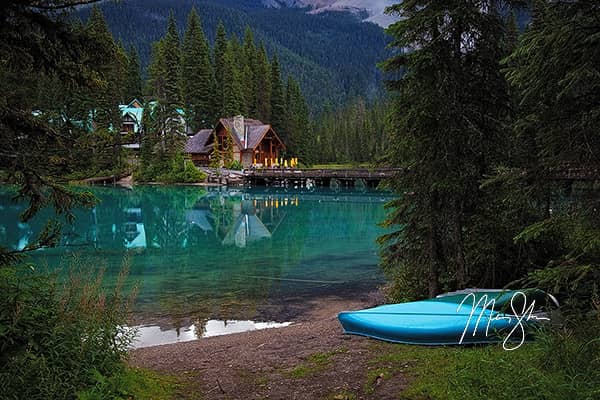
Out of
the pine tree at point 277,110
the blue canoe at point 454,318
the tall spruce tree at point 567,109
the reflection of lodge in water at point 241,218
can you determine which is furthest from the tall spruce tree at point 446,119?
the pine tree at point 277,110

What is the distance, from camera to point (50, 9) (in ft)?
14.0

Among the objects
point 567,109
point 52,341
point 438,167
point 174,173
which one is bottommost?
point 52,341

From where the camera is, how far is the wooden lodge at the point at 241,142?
202 feet

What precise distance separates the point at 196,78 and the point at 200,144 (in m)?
8.41

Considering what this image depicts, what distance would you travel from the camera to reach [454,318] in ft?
21.1

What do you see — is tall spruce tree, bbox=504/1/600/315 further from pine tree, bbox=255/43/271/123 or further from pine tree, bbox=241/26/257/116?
pine tree, bbox=255/43/271/123

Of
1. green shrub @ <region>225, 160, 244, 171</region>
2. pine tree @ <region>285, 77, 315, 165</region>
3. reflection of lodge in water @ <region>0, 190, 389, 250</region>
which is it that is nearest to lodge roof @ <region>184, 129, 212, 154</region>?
green shrub @ <region>225, 160, 244, 171</region>

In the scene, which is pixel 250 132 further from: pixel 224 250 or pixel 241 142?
pixel 224 250

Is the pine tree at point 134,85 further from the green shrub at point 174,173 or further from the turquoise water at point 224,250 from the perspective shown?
the turquoise water at point 224,250

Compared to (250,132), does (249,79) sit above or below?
→ above

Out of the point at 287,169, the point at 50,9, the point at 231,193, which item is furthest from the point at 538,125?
the point at 287,169

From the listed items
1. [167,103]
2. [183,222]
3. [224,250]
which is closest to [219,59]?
[167,103]

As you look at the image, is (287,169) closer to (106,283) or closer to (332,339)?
(106,283)

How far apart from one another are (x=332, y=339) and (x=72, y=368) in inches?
138
